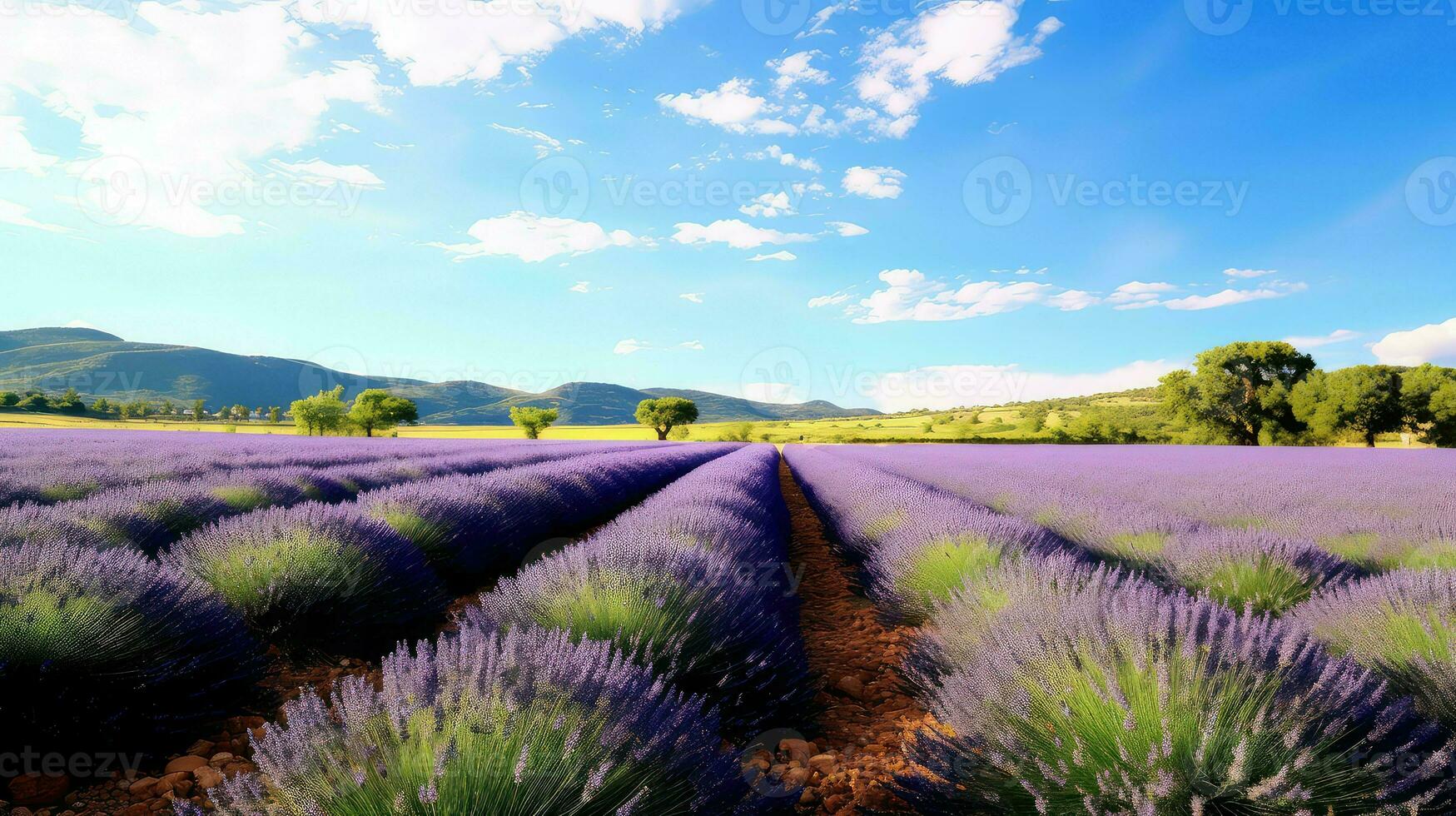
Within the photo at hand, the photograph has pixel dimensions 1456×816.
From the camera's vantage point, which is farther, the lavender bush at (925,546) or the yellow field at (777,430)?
the yellow field at (777,430)

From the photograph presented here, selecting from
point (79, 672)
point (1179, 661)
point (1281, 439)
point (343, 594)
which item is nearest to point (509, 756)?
point (1179, 661)

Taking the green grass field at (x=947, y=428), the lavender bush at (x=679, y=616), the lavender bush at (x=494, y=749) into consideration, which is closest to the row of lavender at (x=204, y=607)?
the lavender bush at (x=679, y=616)

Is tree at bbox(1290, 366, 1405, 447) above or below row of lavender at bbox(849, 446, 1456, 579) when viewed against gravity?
above

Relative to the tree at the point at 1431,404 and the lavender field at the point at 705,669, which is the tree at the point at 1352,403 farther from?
the lavender field at the point at 705,669

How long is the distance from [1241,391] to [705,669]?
155ft

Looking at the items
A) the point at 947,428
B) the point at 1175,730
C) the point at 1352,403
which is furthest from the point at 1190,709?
the point at 947,428

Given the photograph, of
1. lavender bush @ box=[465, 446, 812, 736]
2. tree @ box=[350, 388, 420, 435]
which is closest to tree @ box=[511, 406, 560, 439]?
tree @ box=[350, 388, 420, 435]

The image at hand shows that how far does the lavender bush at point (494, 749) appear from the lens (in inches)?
47.9

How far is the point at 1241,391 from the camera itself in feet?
123

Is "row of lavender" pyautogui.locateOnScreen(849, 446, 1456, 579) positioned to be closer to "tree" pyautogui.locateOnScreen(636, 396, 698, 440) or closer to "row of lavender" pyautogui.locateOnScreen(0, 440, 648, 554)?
"row of lavender" pyautogui.locateOnScreen(0, 440, 648, 554)

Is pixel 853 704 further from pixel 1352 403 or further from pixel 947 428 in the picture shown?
pixel 947 428

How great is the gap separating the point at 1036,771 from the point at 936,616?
54.0 inches

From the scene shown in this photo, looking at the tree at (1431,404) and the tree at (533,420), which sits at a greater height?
the tree at (1431,404)

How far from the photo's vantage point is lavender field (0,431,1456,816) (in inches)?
52.5
